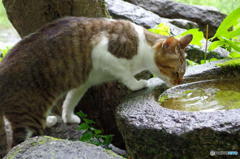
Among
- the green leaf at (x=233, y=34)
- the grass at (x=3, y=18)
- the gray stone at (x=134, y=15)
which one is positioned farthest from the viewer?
the grass at (x=3, y=18)

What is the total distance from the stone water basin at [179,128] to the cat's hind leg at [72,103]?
0.64 meters

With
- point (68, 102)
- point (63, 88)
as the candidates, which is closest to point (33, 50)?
point (63, 88)

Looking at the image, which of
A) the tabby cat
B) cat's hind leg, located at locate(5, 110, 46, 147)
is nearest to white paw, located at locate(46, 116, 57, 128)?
the tabby cat

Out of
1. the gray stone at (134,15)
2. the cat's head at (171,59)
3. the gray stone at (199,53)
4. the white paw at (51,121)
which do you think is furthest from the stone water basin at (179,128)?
the gray stone at (134,15)

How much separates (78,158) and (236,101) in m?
1.08

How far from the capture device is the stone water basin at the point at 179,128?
1322 millimetres

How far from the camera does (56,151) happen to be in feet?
4.09

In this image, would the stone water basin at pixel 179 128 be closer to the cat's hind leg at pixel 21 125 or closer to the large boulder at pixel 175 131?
the large boulder at pixel 175 131

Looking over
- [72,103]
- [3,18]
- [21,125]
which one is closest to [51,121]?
[72,103]

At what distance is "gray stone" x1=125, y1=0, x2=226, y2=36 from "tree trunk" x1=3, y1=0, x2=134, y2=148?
3287 millimetres

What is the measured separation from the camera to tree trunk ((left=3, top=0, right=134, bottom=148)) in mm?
2396

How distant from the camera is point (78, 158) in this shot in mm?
1211

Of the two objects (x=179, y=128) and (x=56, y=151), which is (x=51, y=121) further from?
(x=179, y=128)

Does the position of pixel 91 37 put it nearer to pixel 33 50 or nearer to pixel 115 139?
pixel 33 50
